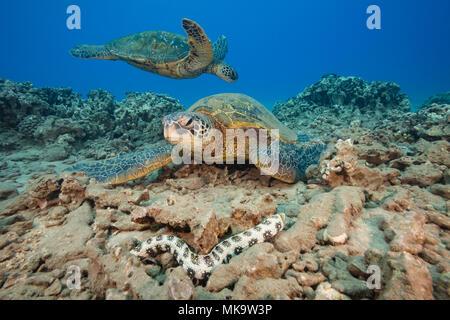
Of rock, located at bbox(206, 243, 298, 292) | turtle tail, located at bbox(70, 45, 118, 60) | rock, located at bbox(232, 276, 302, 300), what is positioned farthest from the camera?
turtle tail, located at bbox(70, 45, 118, 60)

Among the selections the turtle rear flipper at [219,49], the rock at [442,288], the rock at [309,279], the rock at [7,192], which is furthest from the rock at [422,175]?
the turtle rear flipper at [219,49]

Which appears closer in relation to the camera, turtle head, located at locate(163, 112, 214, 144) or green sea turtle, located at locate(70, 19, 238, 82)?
turtle head, located at locate(163, 112, 214, 144)

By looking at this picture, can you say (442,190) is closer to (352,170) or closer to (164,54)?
(352,170)

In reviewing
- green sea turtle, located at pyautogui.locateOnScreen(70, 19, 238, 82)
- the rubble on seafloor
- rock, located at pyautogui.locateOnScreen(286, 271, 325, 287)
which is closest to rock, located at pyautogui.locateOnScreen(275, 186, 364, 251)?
the rubble on seafloor

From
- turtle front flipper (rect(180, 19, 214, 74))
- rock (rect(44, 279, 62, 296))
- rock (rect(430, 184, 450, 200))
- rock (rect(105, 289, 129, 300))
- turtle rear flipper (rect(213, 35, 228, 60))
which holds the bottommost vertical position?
rock (rect(44, 279, 62, 296))

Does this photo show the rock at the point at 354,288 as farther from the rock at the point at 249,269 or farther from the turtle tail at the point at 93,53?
the turtle tail at the point at 93,53

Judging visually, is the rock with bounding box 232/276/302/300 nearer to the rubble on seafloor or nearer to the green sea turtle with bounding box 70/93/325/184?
the rubble on seafloor

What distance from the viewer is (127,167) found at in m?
2.75

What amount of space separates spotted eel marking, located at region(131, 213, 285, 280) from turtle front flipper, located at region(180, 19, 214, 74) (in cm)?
481

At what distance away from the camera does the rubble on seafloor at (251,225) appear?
950 millimetres

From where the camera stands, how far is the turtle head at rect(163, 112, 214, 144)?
236 cm

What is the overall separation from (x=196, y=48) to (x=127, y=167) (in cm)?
432

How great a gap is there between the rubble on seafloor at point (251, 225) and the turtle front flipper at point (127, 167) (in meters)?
0.26
